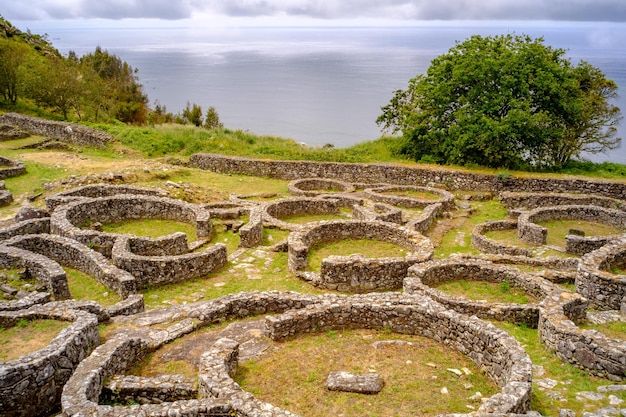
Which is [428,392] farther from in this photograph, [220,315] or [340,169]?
[340,169]

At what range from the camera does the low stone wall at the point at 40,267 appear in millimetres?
14943

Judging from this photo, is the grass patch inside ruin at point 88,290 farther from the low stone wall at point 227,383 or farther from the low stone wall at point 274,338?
the low stone wall at point 227,383

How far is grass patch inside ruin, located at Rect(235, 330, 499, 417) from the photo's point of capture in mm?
9070

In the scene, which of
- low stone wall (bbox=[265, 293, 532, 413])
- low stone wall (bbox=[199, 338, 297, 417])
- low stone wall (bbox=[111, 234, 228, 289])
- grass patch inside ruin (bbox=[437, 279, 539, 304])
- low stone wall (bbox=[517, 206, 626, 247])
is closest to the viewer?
low stone wall (bbox=[199, 338, 297, 417])

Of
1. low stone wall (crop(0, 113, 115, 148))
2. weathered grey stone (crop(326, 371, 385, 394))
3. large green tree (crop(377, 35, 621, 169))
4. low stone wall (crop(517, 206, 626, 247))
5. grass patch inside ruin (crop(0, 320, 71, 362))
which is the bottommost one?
grass patch inside ruin (crop(0, 320, 71, 362))

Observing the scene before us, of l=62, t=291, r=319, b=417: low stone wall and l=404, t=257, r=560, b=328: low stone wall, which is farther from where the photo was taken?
l=404, t=257, r=560, b=328: low stone wall

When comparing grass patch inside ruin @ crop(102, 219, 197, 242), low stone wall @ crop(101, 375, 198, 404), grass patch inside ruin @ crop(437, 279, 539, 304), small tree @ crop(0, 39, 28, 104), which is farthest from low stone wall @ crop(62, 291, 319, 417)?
small tree @ crop(0, 39, 28, 104)

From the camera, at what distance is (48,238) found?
59.1 ft

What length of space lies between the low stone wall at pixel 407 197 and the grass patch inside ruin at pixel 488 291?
10782 millimetres

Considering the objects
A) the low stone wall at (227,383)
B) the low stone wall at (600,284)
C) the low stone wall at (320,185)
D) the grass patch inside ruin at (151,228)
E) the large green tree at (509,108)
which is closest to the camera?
the low stone wall at (227,383)

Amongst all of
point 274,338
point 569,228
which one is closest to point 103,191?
point 274,338

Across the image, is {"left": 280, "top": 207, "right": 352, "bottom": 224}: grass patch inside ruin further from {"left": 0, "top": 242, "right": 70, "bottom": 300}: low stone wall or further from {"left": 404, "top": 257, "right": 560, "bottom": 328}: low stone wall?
{"left": 0, "top": 242, "right": 70, "bottom": 300}: low stone wall

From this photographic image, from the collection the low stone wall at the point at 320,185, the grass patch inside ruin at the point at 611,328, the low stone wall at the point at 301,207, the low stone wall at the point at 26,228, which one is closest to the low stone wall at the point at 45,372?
the low stone wall at the point at 26,228

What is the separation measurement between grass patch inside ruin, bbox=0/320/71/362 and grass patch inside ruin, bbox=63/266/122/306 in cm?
316
